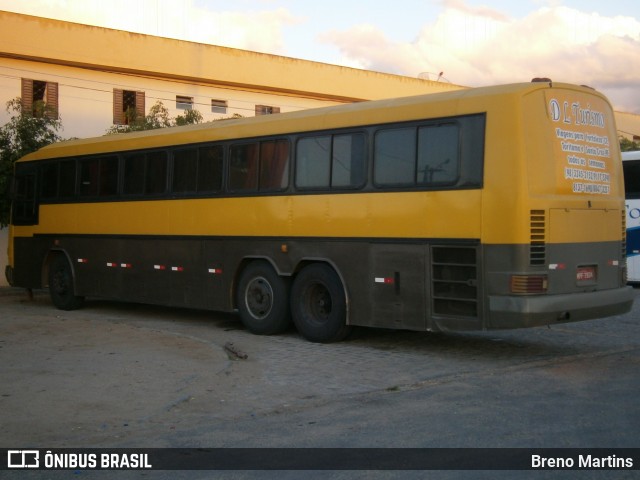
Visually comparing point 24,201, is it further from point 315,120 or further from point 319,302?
point 319,302

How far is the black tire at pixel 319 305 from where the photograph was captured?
11992 millimetres

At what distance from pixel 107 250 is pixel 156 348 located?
4.97 meters

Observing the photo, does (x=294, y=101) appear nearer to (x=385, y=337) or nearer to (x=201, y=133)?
(x=201, y=133)

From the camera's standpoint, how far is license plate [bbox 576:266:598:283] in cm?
1050

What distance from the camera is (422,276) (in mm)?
10836

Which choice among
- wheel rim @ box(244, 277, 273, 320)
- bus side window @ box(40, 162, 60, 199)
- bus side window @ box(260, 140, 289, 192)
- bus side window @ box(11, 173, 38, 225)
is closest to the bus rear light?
bus side window @ box(260, 140, 289, 192)

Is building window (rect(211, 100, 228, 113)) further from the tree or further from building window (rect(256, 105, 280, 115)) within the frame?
the tree

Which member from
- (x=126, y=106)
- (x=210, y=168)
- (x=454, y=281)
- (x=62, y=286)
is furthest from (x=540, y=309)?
(x=126, y=106)

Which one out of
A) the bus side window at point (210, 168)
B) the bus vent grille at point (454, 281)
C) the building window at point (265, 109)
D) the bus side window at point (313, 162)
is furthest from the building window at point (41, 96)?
the bus vent grille at point (454, 281)

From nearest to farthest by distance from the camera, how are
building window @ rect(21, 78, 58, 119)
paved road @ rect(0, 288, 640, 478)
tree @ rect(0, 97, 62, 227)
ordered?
paved road @ rect(0, 288, 640, 478)
tree @ rect(0, 97, 62, 227)
building window @ rect(21, 78, 58, 119)

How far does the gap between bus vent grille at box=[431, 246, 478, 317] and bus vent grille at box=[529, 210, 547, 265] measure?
672 millimetres

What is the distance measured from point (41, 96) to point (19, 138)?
3846mm

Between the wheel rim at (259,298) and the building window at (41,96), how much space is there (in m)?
13.1

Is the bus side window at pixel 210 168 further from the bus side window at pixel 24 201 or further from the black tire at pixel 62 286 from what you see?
the bus side window at pixel 24 201
